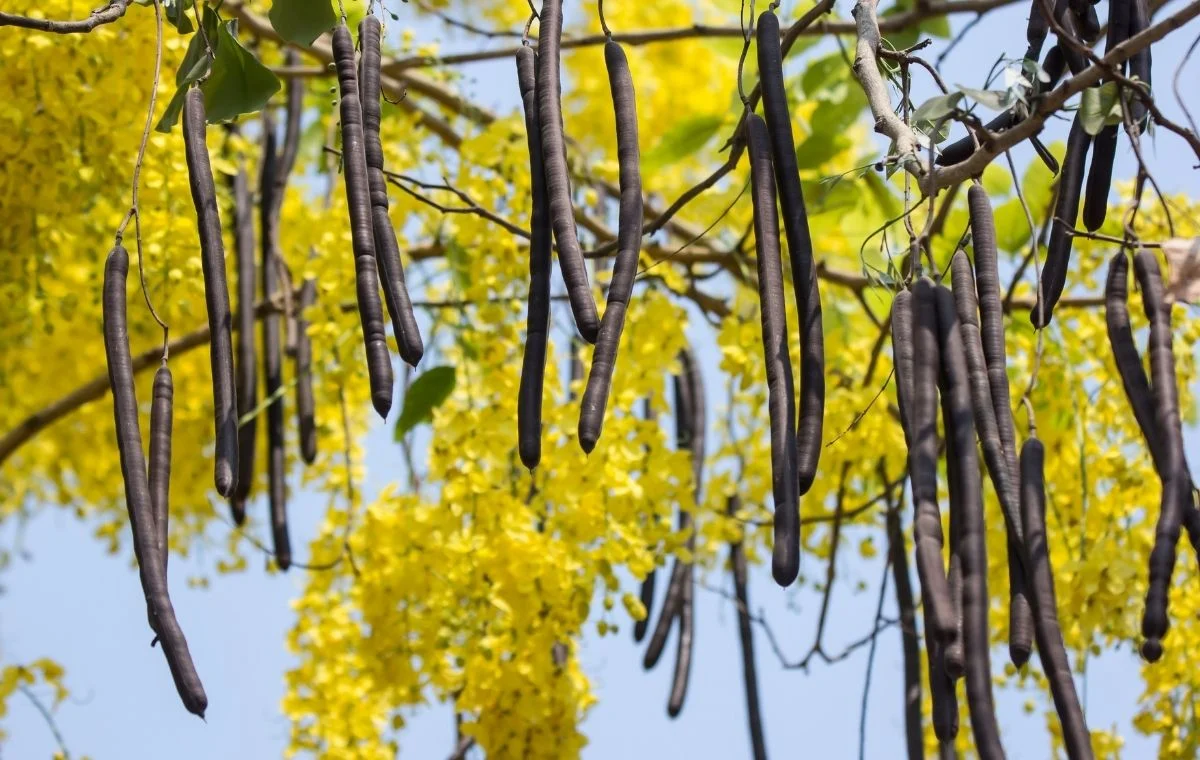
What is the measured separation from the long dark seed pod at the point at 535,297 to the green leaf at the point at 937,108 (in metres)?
0.31

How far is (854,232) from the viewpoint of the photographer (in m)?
3.11

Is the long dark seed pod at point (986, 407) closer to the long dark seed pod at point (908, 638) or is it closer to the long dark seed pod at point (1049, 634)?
the long dark seed pod at point (1049, 634)

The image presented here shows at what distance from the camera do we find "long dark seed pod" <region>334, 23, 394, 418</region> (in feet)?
3.96

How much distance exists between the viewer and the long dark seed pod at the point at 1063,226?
4.20 feet

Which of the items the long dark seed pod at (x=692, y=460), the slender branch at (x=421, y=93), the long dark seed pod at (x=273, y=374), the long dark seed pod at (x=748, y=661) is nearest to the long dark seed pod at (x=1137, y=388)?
the long dark seed pod at (x=748, y=661)

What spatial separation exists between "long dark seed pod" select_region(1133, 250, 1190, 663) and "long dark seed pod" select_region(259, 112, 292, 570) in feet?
6.22

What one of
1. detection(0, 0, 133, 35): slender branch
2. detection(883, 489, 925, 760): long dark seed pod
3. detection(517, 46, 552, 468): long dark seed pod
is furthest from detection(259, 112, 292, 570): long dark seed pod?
detection(517, 46, 552, 468): long dark seed pod

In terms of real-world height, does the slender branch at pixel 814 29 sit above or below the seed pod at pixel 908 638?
above

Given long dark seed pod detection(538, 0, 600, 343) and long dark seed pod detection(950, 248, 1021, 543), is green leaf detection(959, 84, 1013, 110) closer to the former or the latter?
long dark seed pod detection(950, 248, 1021, 543)

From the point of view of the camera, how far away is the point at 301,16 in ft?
5.24

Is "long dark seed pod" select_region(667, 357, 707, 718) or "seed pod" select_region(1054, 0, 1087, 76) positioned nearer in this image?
"seed pod" select_region(1054, 0, 1087, 76)

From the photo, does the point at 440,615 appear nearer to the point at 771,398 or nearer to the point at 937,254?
the point at 937,254

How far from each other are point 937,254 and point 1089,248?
29cm

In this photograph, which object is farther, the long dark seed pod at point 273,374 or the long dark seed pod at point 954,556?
the long dark seed pod at point 273,374
